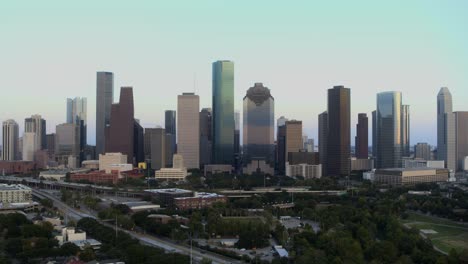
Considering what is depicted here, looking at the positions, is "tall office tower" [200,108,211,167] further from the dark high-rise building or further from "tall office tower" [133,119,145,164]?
the dark high-rise building

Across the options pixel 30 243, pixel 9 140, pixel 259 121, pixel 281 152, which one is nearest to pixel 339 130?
pixel 281 152

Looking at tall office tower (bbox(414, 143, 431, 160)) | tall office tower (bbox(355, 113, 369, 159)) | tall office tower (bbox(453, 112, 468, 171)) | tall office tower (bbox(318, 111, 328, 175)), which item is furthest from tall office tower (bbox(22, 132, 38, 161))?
tall office tower (bbox(414, 143, 431, 160))

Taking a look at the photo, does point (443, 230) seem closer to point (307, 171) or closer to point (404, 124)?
point (307, 171)

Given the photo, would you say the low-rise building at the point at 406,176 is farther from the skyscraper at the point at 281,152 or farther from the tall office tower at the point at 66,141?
the tall office tower at the point at 66,141

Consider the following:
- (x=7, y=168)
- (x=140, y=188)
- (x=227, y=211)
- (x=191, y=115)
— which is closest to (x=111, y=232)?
(x=227, y=211)

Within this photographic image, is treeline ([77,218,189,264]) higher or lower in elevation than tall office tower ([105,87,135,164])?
lower

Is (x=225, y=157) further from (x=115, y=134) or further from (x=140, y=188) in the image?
(x=140, y=188)
